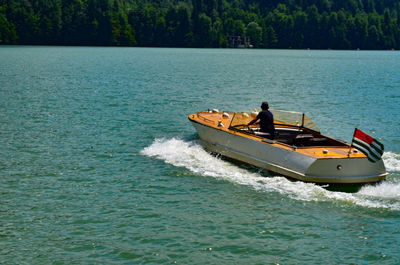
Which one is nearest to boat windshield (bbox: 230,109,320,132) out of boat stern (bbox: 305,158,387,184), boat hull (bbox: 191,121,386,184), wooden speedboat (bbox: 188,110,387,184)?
wooden speedboat (bbox: 188,110,387,184)

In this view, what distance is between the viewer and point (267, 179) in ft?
53.5

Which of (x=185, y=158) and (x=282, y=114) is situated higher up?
(x=282, y=114)

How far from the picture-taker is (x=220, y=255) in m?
11.1

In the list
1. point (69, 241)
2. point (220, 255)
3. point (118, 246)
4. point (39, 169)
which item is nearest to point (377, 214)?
point (220, 255)

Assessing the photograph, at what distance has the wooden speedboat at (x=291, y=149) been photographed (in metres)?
14.9

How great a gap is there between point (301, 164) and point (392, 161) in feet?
17.2

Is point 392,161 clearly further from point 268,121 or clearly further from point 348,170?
point 268,121

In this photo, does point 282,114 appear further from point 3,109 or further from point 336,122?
point 3,109

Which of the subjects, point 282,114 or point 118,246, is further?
point 282,114

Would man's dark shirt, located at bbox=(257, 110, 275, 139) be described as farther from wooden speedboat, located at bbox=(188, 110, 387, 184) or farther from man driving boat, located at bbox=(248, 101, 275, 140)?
wooden speedboat, located at bbox=(188, 110, 387, 184)

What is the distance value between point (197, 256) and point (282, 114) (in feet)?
33.0

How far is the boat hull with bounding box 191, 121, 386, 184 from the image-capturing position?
14820mm

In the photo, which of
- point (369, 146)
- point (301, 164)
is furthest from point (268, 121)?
point (369, 146)

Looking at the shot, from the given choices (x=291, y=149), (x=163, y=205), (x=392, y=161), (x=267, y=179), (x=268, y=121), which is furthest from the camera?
(x=392, y=161)
